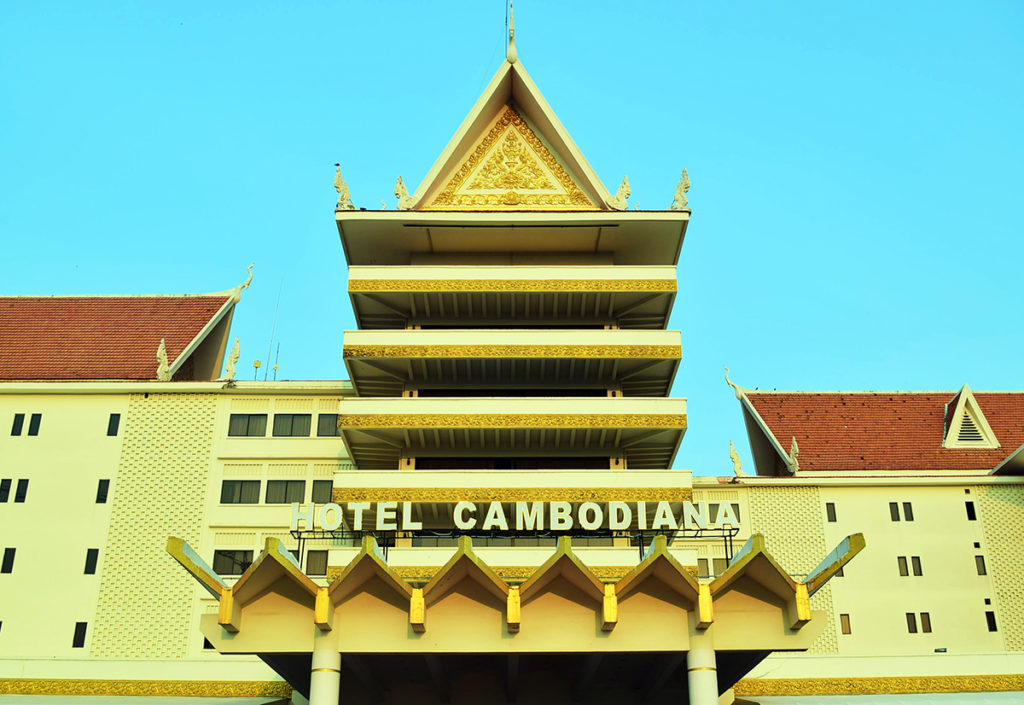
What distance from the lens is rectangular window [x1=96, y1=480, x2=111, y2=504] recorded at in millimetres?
47719

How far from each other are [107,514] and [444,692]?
79.7 feet

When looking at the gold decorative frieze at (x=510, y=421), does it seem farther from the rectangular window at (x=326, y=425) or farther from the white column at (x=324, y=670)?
the white column at (x=324, y=670)

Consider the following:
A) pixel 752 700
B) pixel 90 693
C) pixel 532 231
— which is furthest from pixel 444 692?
pixel 532 231

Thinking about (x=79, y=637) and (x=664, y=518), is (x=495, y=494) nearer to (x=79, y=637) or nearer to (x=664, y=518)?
(x=664, y=518)

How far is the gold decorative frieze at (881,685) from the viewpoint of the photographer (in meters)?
32.5

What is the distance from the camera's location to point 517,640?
2434 centimetres

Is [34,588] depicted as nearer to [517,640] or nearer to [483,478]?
[483,478]

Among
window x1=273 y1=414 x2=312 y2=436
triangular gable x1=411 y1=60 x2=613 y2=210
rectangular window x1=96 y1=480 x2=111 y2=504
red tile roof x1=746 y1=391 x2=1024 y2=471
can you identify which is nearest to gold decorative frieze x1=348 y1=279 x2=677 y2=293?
triangular gable x1=411 y1=60 x2=613 y2=210

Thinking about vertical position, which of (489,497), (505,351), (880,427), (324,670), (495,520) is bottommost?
(324,670)

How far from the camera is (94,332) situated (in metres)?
53.5

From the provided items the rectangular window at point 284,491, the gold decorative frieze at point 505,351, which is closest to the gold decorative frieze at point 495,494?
the gold decorative frieze at point 505,351

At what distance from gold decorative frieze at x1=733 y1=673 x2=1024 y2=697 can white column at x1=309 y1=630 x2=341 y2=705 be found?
566 inches

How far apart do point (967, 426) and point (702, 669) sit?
36.7 meters

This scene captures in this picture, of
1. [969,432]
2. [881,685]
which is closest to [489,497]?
[881,685]
